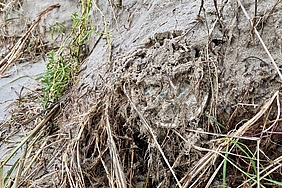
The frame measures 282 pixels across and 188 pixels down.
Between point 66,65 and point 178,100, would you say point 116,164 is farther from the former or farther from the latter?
point 66,65

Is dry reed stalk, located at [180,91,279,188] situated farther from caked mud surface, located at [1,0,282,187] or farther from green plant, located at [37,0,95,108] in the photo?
green plant, located at [37,0,95,108]

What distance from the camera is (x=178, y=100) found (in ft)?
3.48

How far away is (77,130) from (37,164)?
0.24 metres

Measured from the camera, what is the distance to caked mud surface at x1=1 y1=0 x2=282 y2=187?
1.00 m

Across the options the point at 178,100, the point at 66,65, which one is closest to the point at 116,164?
the point at 178,100

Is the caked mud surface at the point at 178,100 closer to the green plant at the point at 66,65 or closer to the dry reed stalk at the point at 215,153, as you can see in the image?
the dry reed stalk at the point at 215,153

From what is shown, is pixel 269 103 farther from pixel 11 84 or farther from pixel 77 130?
pixel 11 84

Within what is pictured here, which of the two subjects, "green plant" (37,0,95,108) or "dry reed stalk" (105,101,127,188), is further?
"green plant" (37,0,95,108)

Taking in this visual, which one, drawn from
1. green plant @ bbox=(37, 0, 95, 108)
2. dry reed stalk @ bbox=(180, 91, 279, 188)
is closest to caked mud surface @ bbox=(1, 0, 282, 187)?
dry reed stalk @ bbox=(180, 91, 279, 188)

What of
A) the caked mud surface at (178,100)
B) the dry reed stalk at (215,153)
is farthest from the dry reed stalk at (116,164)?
the dry reed stalk at (215,153)

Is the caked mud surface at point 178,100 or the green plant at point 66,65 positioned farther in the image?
the green plant at point 66,65

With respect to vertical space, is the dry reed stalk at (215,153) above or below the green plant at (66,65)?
below

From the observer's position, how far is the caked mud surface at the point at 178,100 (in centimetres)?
100

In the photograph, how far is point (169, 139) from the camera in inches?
41.4
